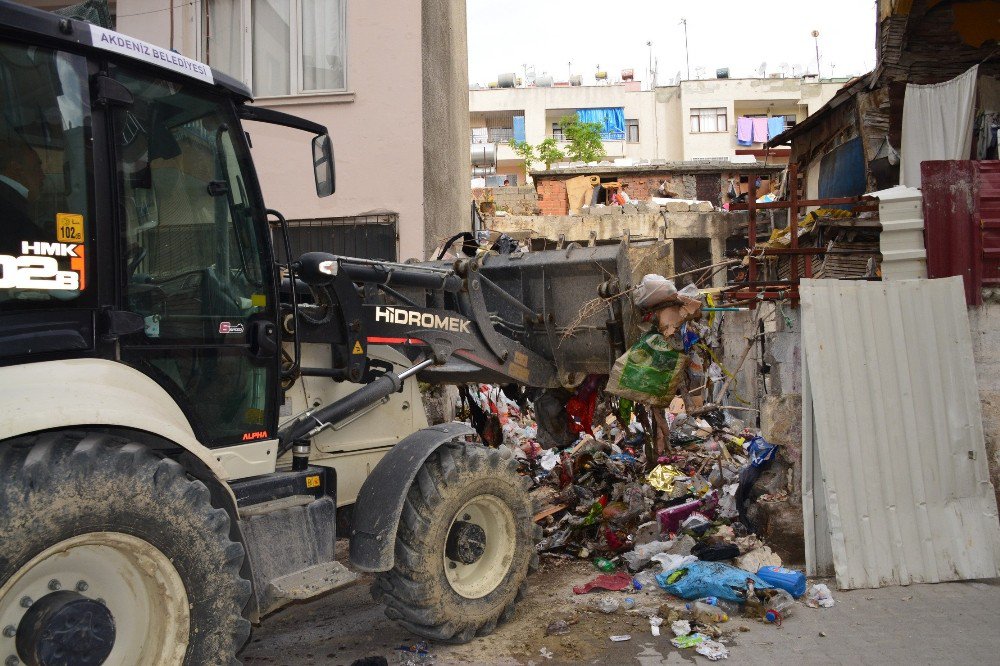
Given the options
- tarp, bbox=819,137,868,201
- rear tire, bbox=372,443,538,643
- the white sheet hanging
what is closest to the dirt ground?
rear tire, bbox=372,443,538,643

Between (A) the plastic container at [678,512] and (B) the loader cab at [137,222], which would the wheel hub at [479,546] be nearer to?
(B) the loader cab at [137,222]

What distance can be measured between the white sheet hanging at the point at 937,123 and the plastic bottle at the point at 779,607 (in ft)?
24.5

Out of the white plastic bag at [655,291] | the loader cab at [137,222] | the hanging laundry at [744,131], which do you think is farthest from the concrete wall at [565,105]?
the loader cab at [137,222]

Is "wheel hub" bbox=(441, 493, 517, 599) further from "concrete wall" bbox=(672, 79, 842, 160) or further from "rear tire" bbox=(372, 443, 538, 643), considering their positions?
"concrete wall" bbox=(672, 79, 842, 160)

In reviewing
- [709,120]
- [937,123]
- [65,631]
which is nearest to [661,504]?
[65,631]

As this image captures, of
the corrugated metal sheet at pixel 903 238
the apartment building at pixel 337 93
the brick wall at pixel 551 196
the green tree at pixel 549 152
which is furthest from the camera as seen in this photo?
the green tree at pixel 549 152

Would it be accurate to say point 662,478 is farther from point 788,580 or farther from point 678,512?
point 788,580

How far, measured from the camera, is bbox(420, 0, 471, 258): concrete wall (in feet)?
30.2

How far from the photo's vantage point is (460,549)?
13.8 ft

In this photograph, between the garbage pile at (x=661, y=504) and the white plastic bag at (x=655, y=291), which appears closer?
the garbage pile at (x=661, y=504)

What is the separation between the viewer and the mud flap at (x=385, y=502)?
3.78 metres

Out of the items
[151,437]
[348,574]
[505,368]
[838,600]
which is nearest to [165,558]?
→ [151,437]

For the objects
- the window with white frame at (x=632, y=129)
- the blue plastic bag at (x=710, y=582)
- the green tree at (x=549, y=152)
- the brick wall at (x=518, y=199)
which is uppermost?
the window with white frame at (x=632, y=129)

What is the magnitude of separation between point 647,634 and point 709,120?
139ft
